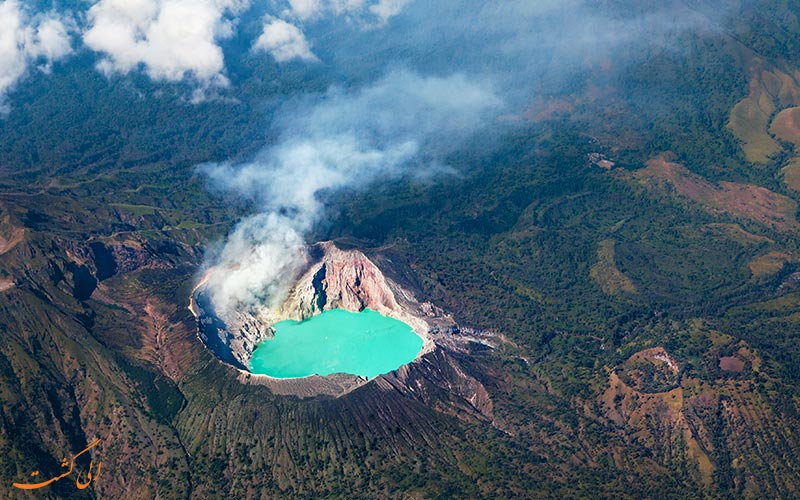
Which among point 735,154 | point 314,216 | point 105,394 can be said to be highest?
point 105,394

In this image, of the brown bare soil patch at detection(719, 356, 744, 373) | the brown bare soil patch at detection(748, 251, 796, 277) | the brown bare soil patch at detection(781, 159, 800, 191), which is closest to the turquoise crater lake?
the brown bare soil patch at detection(719, 356, 744, 373)

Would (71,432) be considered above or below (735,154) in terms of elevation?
above

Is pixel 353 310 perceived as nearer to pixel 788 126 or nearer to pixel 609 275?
pixel 609 275

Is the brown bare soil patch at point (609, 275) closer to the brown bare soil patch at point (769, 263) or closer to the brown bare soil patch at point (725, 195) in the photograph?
the brown bare soil patch at point (769, 263)


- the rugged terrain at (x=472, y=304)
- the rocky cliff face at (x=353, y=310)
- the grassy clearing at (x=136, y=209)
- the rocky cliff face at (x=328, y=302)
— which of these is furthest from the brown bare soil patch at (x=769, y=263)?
the grassy clearing at (x=136, y=209)

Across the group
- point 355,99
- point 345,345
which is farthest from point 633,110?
point 345,345

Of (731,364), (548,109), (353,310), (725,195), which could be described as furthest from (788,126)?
(353,310)

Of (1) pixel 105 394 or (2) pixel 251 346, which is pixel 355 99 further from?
(1) pixel 105 394

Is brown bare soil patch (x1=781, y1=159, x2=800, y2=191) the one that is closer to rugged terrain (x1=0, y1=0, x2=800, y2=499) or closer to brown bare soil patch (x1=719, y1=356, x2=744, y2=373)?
rugged terrain (x1=0, y1=0, x2=800, y2=499)
